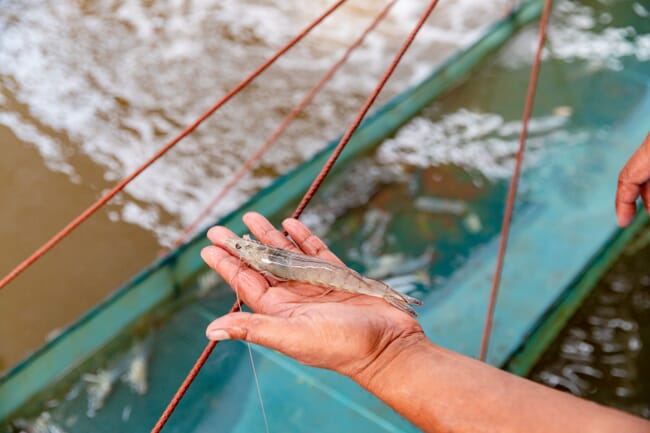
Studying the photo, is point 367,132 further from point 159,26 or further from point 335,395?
point 159,26

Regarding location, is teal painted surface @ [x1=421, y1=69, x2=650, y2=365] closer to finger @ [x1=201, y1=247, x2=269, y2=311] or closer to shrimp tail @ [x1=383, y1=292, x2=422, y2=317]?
shrimp tail @ [x1=383, y1=292, x2=422, y2=317]

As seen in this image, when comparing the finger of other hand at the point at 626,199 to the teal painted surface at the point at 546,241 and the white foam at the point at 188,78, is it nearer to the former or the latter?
the teal painted surface at the point at 546,241

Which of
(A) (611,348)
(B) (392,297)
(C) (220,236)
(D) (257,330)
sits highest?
(D) (257,330)

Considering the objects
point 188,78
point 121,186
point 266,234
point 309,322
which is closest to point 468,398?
point 309,322

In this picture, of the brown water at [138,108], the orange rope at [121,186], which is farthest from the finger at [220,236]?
the brown water at [138,108]

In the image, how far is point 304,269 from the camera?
2.07 m

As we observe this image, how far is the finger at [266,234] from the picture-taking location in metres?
2.17

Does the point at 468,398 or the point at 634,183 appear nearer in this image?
the point at 468,398

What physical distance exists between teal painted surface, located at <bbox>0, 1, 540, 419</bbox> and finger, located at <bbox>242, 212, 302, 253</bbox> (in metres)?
0.92

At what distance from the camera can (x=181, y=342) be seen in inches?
108

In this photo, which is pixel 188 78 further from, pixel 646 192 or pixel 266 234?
pixel 646 192

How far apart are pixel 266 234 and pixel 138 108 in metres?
3.03

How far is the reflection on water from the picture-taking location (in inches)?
126

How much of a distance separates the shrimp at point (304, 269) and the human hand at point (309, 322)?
28 millimetres
